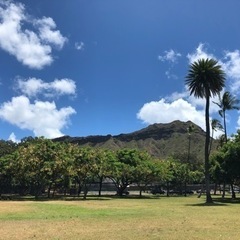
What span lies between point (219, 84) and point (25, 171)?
31.7 meters

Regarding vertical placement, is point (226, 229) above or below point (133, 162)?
below

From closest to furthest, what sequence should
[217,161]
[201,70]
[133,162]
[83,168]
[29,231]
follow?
1. [29,231]
2. [201,70]
3. [217,161]
4. [83,168]
5. [133,162]

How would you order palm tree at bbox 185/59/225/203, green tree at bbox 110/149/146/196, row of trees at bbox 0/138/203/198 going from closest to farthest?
palm tree at bbox 185/59/225/203 → row of trees at bbox 0/138/203/198 → green tree at bbox 110/149/146/196

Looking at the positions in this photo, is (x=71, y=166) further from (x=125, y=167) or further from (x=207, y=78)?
(x=207, y=78)

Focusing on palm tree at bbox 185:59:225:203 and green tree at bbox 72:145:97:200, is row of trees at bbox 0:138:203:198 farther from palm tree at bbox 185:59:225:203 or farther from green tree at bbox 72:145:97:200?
palm tree at bbox 185:59:225:203

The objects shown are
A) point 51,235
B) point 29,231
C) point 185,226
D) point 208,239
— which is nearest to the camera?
point 208,239

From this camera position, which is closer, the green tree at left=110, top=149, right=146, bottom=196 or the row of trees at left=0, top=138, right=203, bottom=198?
the row of trees at left=0, top=138, right=203, bottom=198

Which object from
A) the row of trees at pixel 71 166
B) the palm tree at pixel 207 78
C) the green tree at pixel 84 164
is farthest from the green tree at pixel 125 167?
the palm tree at pixel 207 78

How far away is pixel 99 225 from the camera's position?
896 inches

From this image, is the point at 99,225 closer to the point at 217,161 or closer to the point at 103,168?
the point at 217,161

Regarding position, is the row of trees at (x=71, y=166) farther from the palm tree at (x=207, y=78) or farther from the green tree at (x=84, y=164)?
the palm tree at (x=207, y=78)

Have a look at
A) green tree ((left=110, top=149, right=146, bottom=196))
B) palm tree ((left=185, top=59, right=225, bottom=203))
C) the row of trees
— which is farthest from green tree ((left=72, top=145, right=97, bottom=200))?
palm tree ((left=185, top=59, right=225, bottom=203))

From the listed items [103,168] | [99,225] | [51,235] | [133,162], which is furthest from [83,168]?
[51,235]

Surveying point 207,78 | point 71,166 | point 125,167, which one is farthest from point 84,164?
point 207,78
